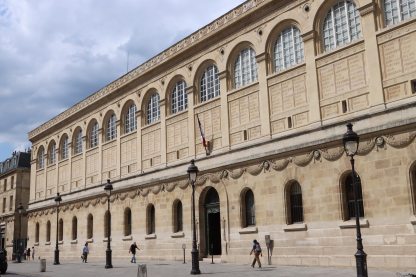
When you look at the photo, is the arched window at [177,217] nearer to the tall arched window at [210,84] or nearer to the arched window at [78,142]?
the tall arched window at [210,84]

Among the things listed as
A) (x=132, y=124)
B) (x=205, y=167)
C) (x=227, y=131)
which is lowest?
(x=205, y=167)

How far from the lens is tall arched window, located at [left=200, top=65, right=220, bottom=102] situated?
31.0m

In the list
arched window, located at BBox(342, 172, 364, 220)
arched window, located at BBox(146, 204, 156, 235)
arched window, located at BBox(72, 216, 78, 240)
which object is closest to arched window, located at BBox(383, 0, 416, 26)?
arched window, located at BBox(342, 172, 364, 220)

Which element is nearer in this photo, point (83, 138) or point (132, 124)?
point (132, 124)

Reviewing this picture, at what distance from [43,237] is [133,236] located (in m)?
19.6

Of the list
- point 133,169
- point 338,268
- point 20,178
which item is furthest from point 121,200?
point 20,178

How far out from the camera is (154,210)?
3459 centimetres

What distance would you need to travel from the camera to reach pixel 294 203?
24.7m

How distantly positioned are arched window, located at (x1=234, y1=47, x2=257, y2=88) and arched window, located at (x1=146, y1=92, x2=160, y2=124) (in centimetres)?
854

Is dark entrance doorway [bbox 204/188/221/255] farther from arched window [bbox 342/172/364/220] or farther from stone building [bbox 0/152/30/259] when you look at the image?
stone building [bbox 0/152/30/259]

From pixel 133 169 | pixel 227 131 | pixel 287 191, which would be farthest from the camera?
pixel 133 169

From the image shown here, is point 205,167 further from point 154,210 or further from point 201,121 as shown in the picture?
point 154,210

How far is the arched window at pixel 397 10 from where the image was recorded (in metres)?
21.2

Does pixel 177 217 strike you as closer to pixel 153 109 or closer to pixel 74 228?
pixel 153 109
